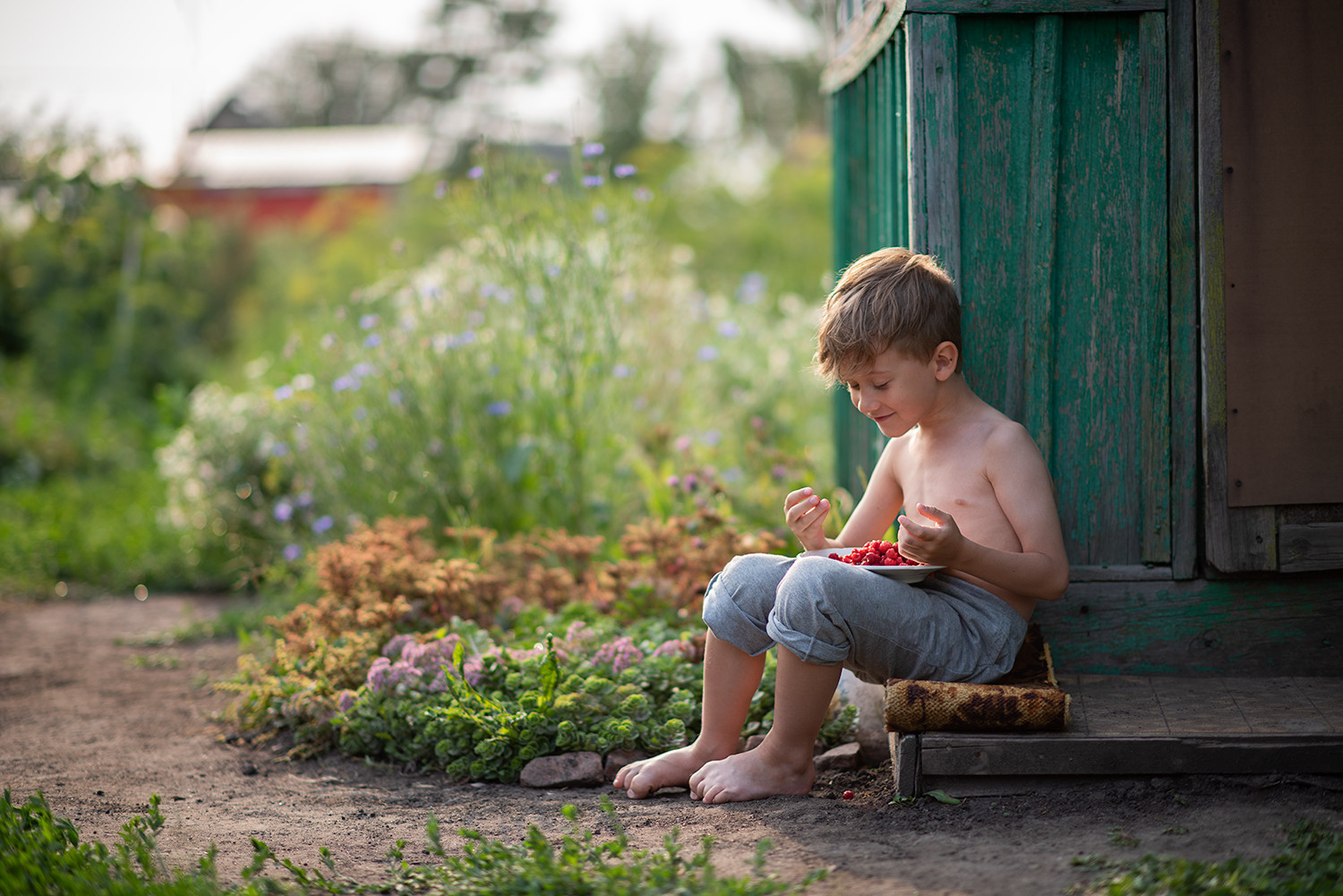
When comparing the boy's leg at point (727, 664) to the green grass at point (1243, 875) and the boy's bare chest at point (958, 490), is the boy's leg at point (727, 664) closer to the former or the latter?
the boy's bare chest at point (958, 490)

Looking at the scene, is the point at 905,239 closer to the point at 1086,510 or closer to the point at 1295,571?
the point at 1086,510

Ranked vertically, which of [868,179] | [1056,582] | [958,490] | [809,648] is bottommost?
[809,648]

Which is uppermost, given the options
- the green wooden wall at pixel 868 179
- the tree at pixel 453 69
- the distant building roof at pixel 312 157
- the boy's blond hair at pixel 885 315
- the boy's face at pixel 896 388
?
the tree at pixel 453 69

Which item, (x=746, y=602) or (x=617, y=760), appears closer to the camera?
(x=746, y=602)

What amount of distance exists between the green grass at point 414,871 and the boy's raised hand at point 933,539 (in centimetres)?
72

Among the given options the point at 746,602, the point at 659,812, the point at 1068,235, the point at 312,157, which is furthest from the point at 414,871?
the point at 312,157

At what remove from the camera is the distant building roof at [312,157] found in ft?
68.1

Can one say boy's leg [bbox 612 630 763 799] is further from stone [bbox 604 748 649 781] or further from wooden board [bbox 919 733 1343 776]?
wooden board [bbox 919 733 1343 776]

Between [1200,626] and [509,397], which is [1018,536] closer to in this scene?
[1200,626]

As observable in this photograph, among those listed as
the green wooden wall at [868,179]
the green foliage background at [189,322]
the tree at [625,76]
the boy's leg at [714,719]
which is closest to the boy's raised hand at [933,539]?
the boy's leg at [714,719]

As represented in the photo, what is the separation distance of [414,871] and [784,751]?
2.99ft

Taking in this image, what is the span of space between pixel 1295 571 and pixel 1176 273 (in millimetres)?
882

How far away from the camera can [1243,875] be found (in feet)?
6.31

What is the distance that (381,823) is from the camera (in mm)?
2617
